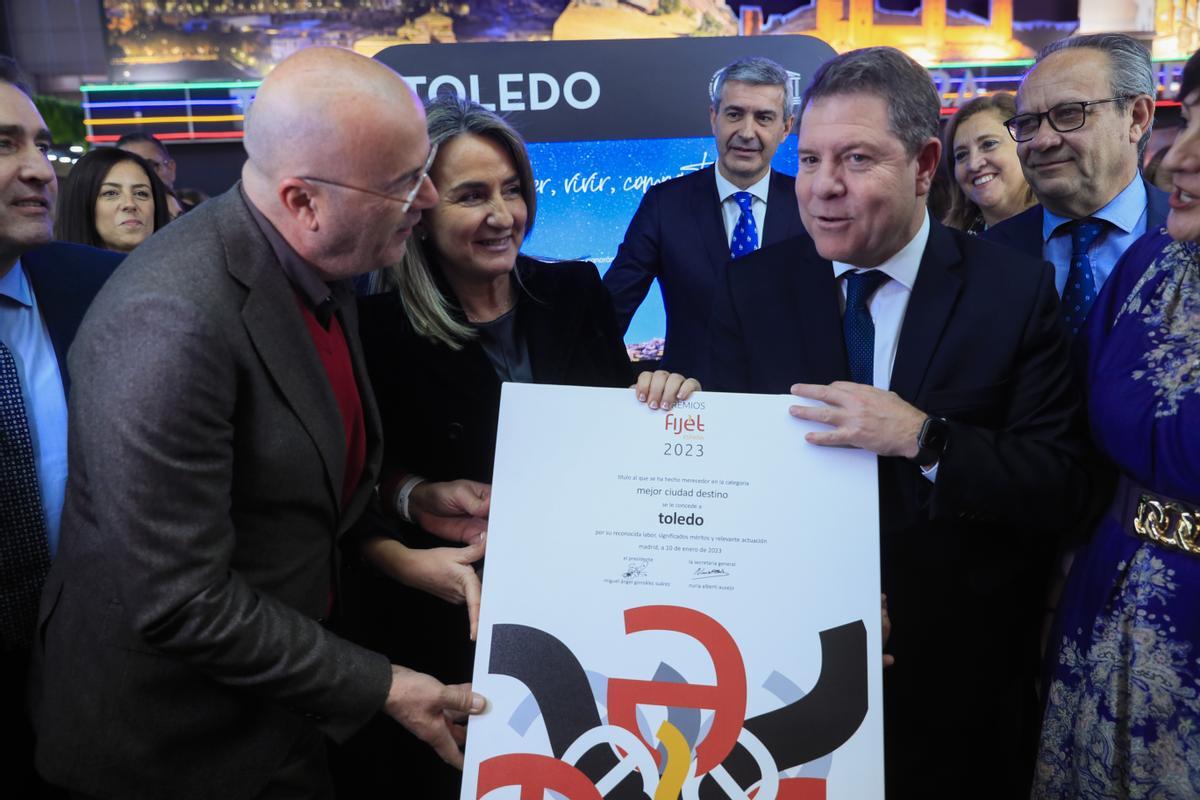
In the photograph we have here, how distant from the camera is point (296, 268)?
142cm

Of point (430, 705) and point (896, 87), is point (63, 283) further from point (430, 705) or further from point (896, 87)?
point (896, 87)

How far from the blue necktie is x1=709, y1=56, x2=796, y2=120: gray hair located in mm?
379

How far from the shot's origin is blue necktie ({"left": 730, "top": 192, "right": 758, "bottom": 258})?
3609 millimetres

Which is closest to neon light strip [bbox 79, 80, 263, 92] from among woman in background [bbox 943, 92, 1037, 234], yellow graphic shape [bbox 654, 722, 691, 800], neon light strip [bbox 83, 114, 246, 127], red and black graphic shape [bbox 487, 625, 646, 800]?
neon light strip [bbox 83, 114, 246, 127]

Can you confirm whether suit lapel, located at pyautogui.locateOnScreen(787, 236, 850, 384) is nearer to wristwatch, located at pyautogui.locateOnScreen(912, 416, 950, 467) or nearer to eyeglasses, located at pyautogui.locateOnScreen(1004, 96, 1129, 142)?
wristwatch, located at pyautogui.locateOnScreen(912, 416, 950, 467)

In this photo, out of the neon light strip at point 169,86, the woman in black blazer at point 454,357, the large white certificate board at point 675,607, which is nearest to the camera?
the large white certificate board at point 675,607

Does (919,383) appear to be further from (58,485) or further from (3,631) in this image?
(3,631)

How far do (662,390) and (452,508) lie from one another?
1.83 ft

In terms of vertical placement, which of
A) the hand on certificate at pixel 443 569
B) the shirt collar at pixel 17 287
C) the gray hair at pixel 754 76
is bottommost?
the hand on certificate at pixel 443 569

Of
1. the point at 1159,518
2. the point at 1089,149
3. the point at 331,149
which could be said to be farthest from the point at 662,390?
the point at 1089,149

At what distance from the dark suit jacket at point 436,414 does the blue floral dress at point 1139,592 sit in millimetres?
1089

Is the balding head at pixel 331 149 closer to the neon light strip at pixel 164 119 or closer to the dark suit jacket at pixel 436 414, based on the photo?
the dark suit jacket at pixel 436 414

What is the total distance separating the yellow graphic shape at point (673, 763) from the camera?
1.41m

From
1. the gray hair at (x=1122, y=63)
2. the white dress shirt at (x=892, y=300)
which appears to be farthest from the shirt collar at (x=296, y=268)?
the gray hair at (x=1122, y=63)
